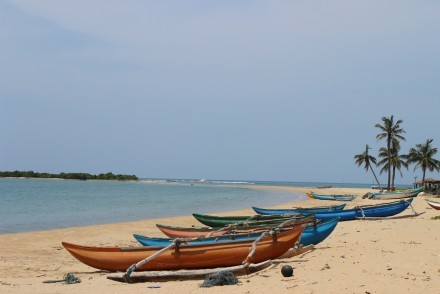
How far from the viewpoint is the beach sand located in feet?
25.1

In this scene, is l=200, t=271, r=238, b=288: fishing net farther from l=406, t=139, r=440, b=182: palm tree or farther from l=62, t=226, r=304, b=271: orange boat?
l=406, t=139, r=440, b=182: palm tree

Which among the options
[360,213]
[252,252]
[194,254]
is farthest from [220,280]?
[360,213]

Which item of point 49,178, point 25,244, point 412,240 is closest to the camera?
point 412,240

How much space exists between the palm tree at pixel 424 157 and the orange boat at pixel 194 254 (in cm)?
5836

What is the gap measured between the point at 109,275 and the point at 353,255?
5466mm

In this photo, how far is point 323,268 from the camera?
29.7ft

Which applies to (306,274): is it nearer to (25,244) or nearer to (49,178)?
(25,244)

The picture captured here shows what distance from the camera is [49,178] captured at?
13675cm

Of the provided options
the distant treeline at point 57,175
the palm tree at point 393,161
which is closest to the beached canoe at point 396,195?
the palm tree at point 393,161

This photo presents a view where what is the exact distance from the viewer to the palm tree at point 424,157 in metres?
62.6

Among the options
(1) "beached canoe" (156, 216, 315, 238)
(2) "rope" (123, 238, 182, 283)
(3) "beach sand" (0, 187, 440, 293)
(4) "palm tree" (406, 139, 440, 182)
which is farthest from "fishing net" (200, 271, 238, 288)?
(4) "palm tree" (406, 139, 440, 182)

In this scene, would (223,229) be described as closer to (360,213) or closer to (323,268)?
(323,268)

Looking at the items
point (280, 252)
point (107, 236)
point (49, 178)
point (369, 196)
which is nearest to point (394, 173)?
point (369, 196)

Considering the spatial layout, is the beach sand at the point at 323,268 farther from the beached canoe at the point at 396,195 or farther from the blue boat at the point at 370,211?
the beached canoe at the point at 396,195
